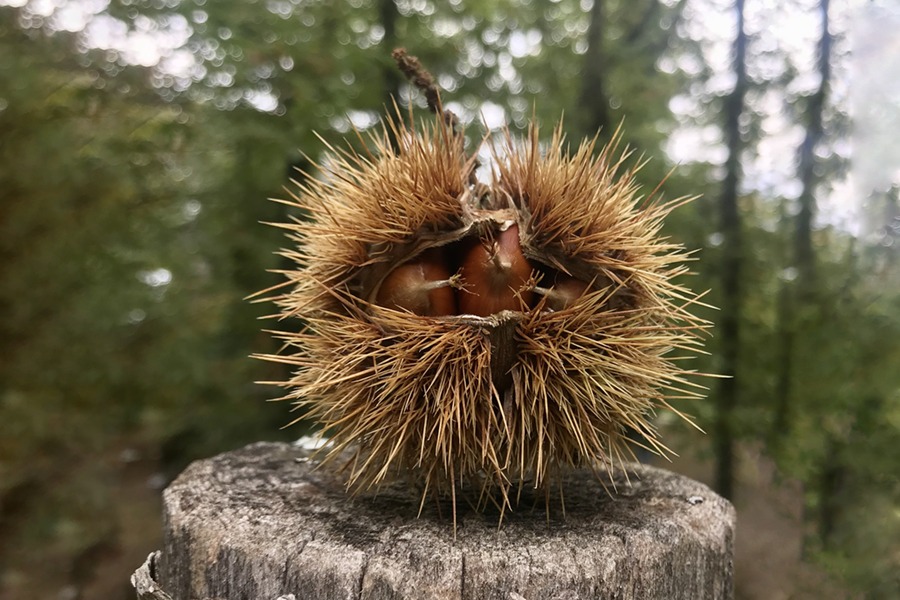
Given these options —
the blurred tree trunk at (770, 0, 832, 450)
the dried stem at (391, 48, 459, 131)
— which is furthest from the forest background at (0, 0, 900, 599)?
the dried stem at (391, 48, 459, 131)

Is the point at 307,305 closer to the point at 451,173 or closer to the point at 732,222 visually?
the point at 451,173

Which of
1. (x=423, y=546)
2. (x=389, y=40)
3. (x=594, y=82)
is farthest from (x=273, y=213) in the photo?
(x=423, y=546)

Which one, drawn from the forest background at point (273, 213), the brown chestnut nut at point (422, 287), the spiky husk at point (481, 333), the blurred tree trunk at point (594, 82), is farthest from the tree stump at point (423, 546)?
the blurred tree trunk at point (594, 82)

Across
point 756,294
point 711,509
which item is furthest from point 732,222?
point 711,509

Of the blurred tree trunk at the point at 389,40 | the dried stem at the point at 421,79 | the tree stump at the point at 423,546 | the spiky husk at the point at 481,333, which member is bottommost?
the tree stump at the point at 423,546

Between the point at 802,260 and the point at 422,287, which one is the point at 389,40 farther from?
the point at 802,260

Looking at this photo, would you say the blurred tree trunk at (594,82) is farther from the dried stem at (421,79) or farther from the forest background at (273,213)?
the dried stem at (421,79)

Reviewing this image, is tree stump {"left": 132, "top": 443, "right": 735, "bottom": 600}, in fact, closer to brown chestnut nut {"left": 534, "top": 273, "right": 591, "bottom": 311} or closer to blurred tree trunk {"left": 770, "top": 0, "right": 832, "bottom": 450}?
brown chestnut nut {"left": 534, "top": 273, "right": 591, "bottom": 311}
